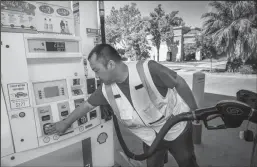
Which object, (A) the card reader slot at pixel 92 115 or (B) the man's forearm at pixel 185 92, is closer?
(B) the man's forearm at pixel 185 92

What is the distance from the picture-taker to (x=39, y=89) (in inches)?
66.1

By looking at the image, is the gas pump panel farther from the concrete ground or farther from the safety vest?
the safety vest

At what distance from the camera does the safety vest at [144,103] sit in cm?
161

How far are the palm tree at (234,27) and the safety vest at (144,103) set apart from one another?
11.9 metres

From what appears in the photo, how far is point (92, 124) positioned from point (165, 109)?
2.95 feet

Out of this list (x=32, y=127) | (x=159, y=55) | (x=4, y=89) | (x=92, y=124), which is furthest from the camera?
(x=159, y=55)

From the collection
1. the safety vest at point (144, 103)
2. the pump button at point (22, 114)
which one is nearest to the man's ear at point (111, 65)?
the safety vest at point (144, 103)

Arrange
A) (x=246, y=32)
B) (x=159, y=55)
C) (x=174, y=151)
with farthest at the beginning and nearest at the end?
1. (x=159, y=55)
2. (x=246, y=32)
3. (x=174, y=151)

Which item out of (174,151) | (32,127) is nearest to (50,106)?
(32,127)

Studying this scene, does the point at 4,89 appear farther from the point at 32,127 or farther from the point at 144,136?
the point at 144,136

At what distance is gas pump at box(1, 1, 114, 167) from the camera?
1501mm

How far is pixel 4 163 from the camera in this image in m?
1.55

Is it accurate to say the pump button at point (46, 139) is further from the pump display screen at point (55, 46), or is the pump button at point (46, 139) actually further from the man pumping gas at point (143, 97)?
the pump display screen at point (55, 46)

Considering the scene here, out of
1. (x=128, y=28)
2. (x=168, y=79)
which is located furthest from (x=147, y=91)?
(x=128, y=28)
